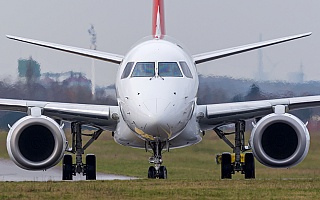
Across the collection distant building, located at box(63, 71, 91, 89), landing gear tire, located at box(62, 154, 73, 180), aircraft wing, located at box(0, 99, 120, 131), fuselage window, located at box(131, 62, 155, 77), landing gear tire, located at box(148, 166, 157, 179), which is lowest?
landing gear tire, located at box(148, 166, 157, 179)

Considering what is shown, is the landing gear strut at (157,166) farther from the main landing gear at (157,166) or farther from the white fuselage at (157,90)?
the white fuselage at (157,90)

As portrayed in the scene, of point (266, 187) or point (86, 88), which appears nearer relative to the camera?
point (266, 187)

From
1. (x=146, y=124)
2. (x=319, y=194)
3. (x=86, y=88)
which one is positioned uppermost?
(x=86, y=88)

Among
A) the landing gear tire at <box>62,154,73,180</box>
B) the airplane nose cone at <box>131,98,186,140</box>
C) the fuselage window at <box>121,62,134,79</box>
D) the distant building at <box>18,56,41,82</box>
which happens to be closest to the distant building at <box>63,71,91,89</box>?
the distant building at <box>18,56,41,82</box>

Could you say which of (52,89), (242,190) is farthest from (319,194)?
(52,89)

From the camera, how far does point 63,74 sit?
3359 cm

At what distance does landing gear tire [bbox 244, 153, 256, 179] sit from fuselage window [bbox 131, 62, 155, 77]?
4376mm

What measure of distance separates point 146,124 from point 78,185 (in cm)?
268

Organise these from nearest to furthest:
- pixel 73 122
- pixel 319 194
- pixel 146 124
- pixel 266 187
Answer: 1. pixel 319 194
2. pixel 266 187
3. pixel 146 124
4. pixel 73 122

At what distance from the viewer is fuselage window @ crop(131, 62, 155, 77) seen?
23183 mm

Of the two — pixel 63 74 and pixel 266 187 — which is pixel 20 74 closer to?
pixel 63 74

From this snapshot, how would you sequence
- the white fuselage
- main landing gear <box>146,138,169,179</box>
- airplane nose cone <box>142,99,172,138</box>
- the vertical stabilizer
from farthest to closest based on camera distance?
the vertical stabilizer
main landing gear <box>146,138,169,179</box>
the white fuselage
airplane nose cone <box>142,99,172,138</box>

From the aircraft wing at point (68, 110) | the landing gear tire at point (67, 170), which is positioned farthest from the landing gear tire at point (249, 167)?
the landing gear tire at point (67, 170)

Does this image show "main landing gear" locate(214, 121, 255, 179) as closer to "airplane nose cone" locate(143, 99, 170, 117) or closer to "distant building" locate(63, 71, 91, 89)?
"airplane nose cone" locate(143, 99, 170, 117)
